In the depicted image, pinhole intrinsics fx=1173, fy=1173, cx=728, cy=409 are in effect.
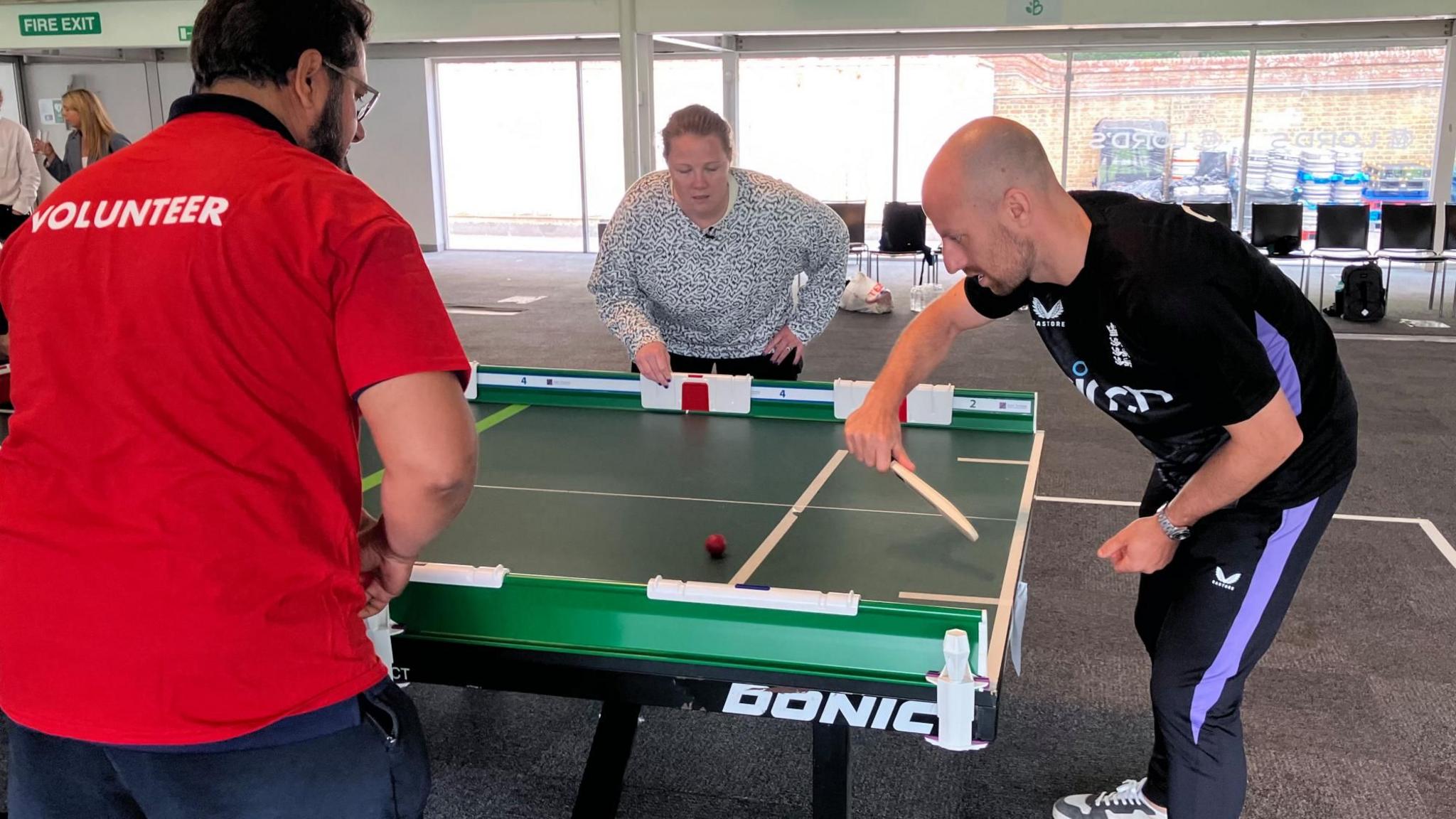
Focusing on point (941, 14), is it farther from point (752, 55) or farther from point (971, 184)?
point (971, 184)

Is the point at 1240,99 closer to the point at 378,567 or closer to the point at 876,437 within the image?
the point at 876,437

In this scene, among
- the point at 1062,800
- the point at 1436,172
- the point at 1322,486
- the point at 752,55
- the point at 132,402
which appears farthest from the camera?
the point at 752,55

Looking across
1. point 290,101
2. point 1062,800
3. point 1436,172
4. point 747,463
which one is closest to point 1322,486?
point 1062,800

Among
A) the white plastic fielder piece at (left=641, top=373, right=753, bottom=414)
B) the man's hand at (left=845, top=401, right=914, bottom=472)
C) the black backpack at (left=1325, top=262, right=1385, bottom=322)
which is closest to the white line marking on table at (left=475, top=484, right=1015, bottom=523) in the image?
the man's hand at (left=845, top=401, right=914, bottom=472)

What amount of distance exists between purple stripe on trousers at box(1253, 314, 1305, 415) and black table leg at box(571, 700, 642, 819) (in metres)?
1.29

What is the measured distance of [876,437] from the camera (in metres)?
2.04

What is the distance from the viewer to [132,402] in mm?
1082

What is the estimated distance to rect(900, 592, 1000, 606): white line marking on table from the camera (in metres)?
1.79

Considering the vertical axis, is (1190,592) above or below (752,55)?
below

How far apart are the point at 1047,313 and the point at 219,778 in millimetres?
1337

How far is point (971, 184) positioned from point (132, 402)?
1115 mm

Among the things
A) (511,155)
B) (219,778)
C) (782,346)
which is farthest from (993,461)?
(511,155)

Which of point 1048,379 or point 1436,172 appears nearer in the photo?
point 1048,379

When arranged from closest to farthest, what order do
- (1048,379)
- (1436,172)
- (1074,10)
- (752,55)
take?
(1048,379) < (1074,10) < (1436,172) < (752,55)
